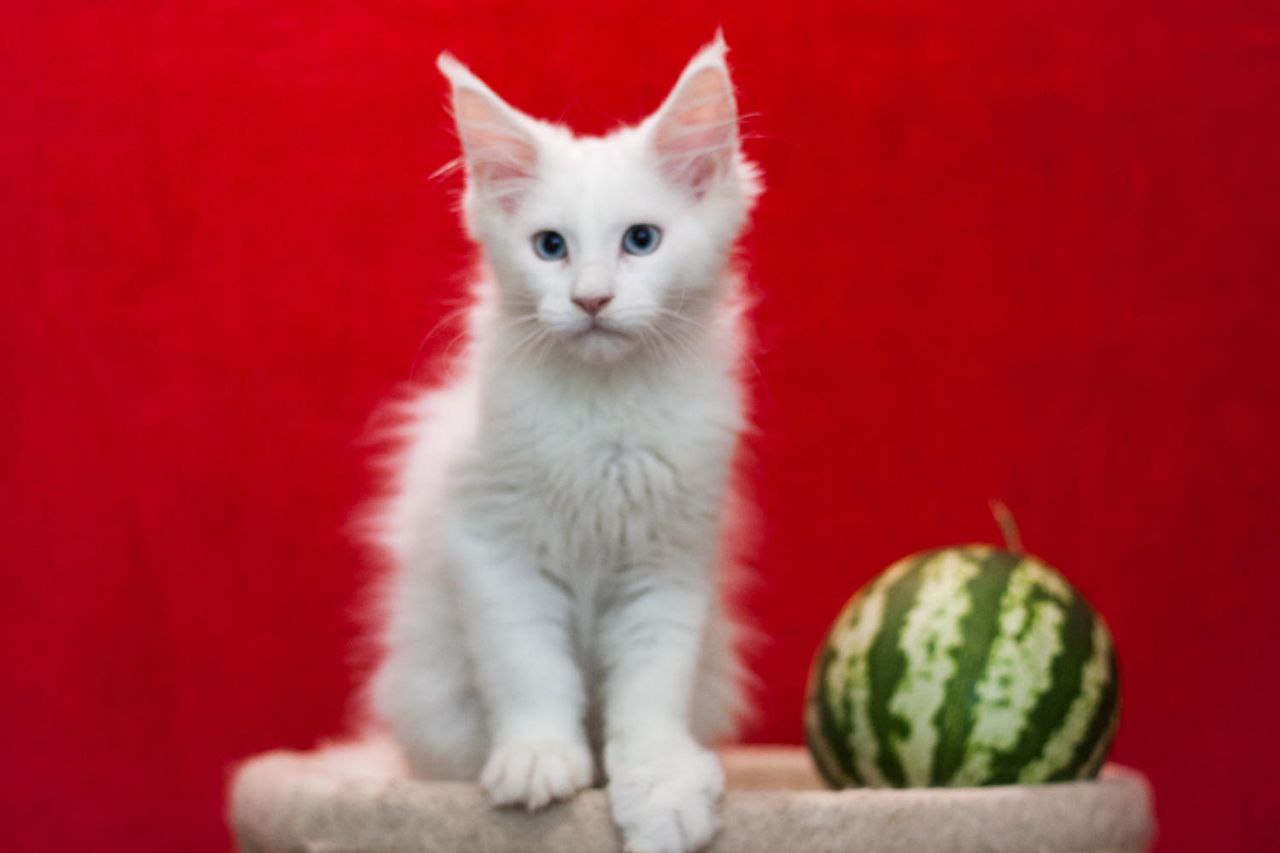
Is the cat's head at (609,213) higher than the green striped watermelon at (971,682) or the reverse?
higher

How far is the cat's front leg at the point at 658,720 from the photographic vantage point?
107cm

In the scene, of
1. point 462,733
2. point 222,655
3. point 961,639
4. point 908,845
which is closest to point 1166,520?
point 961,639

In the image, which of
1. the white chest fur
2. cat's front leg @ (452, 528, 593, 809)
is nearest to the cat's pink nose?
the white chest fur

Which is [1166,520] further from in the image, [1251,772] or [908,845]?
[908,845]

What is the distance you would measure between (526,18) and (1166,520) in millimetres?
999

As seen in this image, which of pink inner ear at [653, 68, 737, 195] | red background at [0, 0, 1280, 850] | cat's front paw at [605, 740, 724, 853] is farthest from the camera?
red background at [0, 0, 1280, 850]

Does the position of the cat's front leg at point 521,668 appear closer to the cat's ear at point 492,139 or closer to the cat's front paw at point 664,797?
the cat's front paw at point 664,797

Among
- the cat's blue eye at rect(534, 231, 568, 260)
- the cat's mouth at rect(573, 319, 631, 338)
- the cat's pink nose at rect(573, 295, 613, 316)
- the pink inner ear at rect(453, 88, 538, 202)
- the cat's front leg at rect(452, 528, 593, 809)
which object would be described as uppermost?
the pink inner ear at rect(453, 88, 538, 202)

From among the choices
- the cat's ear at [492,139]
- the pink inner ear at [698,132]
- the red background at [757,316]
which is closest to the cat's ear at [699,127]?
the pink inner ear at [698,132]

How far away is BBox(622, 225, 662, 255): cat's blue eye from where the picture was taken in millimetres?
1154

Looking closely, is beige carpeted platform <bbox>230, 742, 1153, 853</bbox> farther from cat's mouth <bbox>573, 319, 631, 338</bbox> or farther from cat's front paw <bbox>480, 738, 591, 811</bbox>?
cat's mouth <bbox>573, 319, 631, 338</bbox>

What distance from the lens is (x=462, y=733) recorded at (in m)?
1.27

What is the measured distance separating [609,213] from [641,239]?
1.5 inches

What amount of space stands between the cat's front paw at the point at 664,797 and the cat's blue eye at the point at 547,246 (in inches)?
15.5
